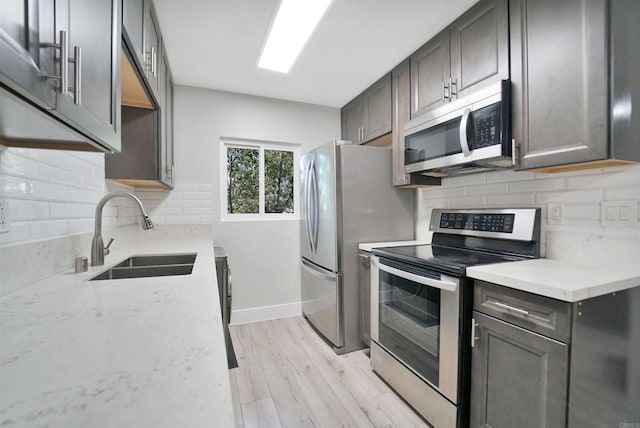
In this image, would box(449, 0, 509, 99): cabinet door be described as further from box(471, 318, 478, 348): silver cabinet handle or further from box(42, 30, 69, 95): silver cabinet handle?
box(42, 30, 69, 95): silver cabinet handle

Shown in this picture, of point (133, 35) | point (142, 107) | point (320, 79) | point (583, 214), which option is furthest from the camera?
point (320, 79)

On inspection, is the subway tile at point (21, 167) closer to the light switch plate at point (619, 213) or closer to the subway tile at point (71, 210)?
the subway tile at point (71, 210)

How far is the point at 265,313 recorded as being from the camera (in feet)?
9.71

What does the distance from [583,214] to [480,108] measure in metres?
0.75

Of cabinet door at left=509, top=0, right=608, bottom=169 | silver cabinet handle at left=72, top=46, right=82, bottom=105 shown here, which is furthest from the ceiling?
silver cabinet handle at left=72, top=46, right=82, bottom=105

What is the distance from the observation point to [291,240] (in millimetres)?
3102

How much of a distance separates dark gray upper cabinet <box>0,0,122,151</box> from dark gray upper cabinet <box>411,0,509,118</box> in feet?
5.73

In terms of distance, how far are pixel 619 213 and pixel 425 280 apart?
35.8 inches

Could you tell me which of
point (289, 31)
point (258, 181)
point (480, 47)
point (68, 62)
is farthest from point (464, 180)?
point (68, 62)

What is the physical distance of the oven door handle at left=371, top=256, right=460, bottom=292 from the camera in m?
1.32

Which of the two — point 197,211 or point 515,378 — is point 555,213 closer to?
point 515,378

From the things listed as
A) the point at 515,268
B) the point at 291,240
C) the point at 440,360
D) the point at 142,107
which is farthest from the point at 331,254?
the point at 142,107

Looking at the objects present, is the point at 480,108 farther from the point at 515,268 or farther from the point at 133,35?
the point at 133,35

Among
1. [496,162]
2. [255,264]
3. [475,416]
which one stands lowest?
[475,416]
